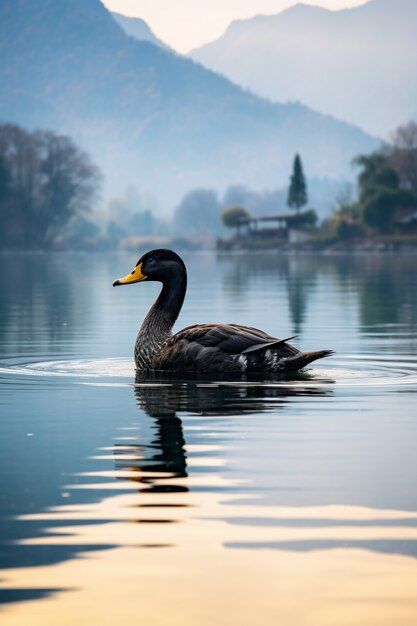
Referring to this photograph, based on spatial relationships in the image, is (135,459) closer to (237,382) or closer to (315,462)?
(315,462)

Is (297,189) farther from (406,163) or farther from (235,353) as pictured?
(235,353)

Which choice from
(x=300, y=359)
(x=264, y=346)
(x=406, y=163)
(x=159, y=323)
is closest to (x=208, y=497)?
(x=264, y=346)

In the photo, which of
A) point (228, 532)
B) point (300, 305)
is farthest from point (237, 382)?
point (300, 305)

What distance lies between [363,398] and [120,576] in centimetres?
736

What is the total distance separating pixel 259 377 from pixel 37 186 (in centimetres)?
16141

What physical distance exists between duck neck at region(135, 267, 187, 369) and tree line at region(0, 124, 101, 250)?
150783 mm

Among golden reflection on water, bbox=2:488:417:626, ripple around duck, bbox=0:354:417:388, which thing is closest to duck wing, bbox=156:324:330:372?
ripple around duck, bbox=0:354:417:388

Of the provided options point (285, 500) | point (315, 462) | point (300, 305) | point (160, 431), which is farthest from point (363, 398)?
point (300, 305)

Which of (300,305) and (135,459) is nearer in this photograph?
(135,459)

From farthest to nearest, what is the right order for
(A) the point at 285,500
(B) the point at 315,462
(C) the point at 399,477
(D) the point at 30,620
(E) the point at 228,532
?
1. (B) the point at 315,462
2. (C) the point at 399,477
3. (A) the point at 285,500
4. (E) the point at 228,532
5. (D) the point at 30,620

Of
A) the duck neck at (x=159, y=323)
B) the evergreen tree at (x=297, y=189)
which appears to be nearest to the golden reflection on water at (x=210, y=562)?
the duck neck at (x=159, y=323)

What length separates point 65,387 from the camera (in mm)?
14492

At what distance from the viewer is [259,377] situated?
14.7 metres

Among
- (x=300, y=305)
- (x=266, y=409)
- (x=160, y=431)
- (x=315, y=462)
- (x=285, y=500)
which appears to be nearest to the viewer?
(x=285, y=500)
